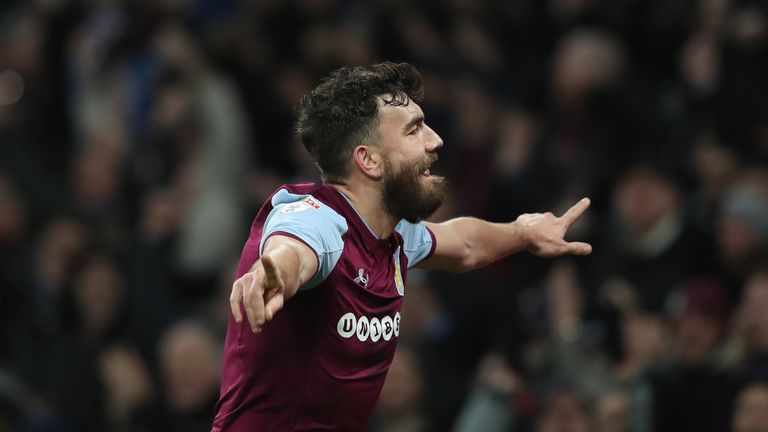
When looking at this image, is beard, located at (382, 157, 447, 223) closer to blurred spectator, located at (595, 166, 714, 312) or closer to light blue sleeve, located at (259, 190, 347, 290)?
light blue sleeve, located at (259, 190, 347, 290)

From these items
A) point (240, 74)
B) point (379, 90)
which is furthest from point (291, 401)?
point (240, 74)

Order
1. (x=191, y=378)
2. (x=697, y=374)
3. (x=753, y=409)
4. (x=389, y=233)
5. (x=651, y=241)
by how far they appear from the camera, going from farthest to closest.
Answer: (x=651, y=241)
(x=191, y=378)
(x=697, y=374)
(x=753, y=409)
(x=389, y=233)

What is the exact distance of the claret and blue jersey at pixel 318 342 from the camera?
3879 mm

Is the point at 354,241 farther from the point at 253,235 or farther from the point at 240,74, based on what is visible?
the point at 240,74

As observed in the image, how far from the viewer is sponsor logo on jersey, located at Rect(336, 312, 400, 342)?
3898 mm

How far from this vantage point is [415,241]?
4.38 m

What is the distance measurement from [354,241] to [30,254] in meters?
5.32

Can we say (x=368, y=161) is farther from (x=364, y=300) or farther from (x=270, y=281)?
(x=270, y=281)

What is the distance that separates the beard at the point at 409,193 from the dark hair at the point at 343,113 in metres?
0.13

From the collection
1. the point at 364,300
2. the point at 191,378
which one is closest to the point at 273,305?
the point at 364,300

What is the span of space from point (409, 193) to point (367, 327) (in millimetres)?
422

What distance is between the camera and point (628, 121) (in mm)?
7746

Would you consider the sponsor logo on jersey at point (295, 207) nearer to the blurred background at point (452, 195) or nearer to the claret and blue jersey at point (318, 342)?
the claret and blue jersey at point (318, 342)

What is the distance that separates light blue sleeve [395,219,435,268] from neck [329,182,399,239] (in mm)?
225
